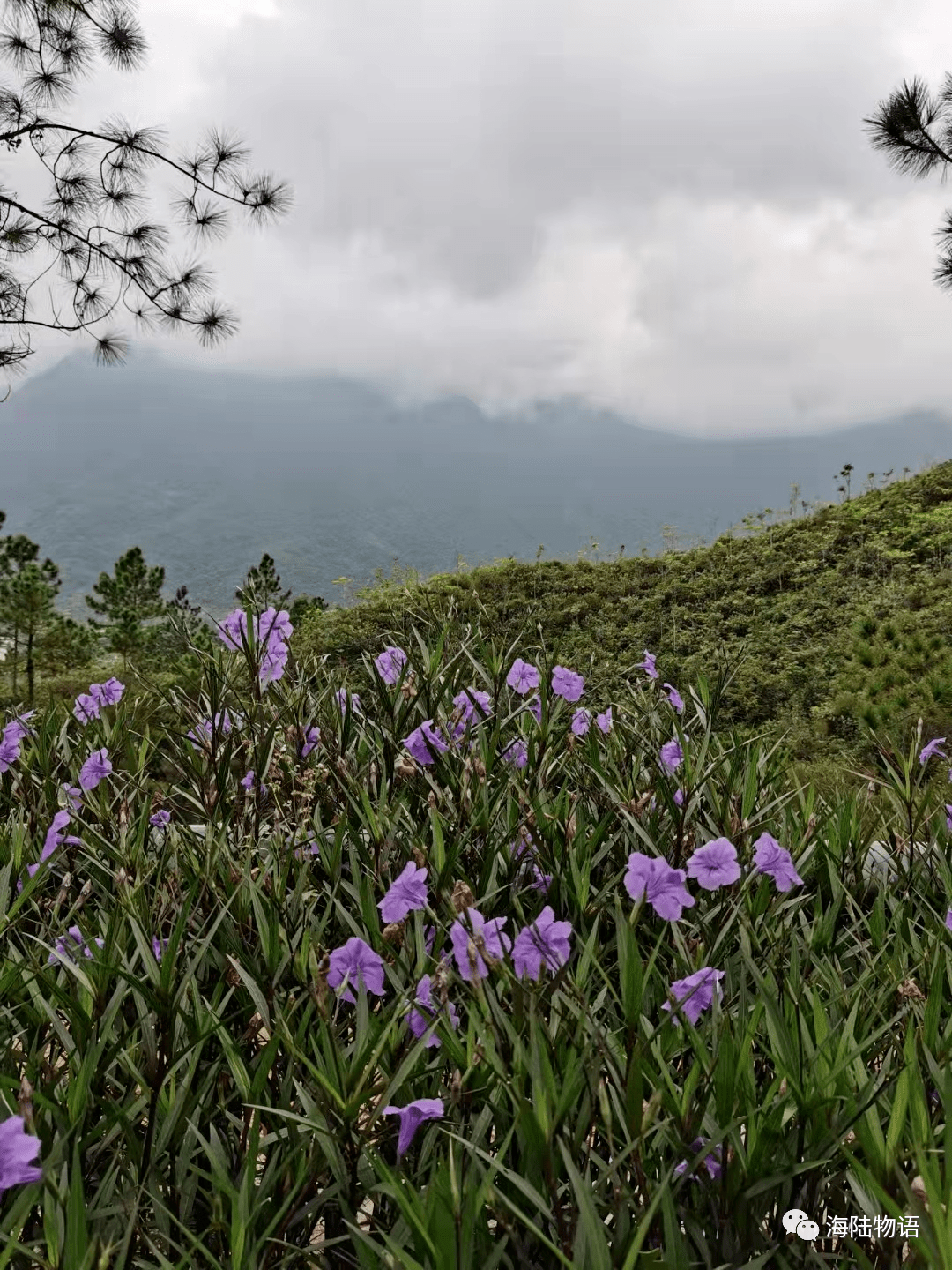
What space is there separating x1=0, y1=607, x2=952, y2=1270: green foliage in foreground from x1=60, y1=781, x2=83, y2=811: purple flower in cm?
24

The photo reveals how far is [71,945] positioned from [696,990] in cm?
104

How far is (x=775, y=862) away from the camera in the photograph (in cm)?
177

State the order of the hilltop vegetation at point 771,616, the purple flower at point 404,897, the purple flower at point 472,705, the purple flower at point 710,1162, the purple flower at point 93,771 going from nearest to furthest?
the purple flower at point 710,1162, the purple flower at point 404,897, the purple flower at point 93,771, the purple flower at point 472,705, the hilltop vegetation at point 771,616

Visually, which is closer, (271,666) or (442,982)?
(442,982)

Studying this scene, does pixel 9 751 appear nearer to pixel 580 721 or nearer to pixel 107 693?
pixel 107 693

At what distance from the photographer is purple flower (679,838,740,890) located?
161 cm

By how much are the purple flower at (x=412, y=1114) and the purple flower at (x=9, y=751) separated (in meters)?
2.09

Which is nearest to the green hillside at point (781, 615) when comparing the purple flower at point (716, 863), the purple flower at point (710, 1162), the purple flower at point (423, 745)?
the purple flower at point (423, 745)

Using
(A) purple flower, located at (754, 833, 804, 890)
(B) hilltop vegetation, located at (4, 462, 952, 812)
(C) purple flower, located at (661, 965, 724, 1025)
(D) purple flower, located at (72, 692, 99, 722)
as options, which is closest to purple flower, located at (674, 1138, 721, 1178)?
(C) purple flower, located at (661, 965, 724, 1025)

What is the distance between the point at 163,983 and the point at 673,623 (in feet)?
25.8

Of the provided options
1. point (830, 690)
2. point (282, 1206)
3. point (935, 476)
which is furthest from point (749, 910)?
point (935, 476)

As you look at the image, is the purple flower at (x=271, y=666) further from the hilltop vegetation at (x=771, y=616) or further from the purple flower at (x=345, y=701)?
the hilltop vegetation at (x=771, y=616)

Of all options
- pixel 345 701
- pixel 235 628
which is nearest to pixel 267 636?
pixel 235 628

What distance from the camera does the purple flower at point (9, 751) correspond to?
2.76 meters
